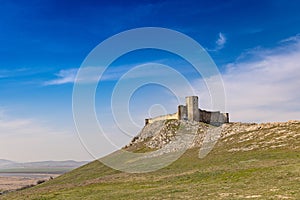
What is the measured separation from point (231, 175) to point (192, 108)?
74517mm

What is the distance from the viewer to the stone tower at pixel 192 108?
380ft

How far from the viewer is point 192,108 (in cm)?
11631

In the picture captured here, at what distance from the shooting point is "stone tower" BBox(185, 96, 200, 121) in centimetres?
11581

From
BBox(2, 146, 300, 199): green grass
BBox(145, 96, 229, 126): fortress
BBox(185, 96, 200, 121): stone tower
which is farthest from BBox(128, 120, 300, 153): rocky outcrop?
BBox(185, 96, 200, 121): stone tower

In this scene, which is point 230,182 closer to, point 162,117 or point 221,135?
point 221,135

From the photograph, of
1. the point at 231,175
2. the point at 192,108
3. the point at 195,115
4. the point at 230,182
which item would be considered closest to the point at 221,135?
the point at 195,115

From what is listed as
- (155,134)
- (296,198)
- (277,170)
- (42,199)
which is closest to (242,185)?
(277,170)

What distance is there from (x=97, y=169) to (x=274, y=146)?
137 feet

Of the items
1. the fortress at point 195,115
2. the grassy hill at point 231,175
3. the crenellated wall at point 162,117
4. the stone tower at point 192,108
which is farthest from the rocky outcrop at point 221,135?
the stone tower at point 192,108

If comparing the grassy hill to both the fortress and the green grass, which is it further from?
the fortress

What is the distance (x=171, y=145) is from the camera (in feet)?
295

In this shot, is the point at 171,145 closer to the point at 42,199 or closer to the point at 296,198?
the point at 42,199

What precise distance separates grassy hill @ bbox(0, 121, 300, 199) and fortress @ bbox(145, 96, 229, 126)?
33272 mm

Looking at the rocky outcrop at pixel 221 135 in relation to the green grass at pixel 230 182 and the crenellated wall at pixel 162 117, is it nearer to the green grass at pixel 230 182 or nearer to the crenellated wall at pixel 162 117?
the crenellated wall at pixel 162 117
